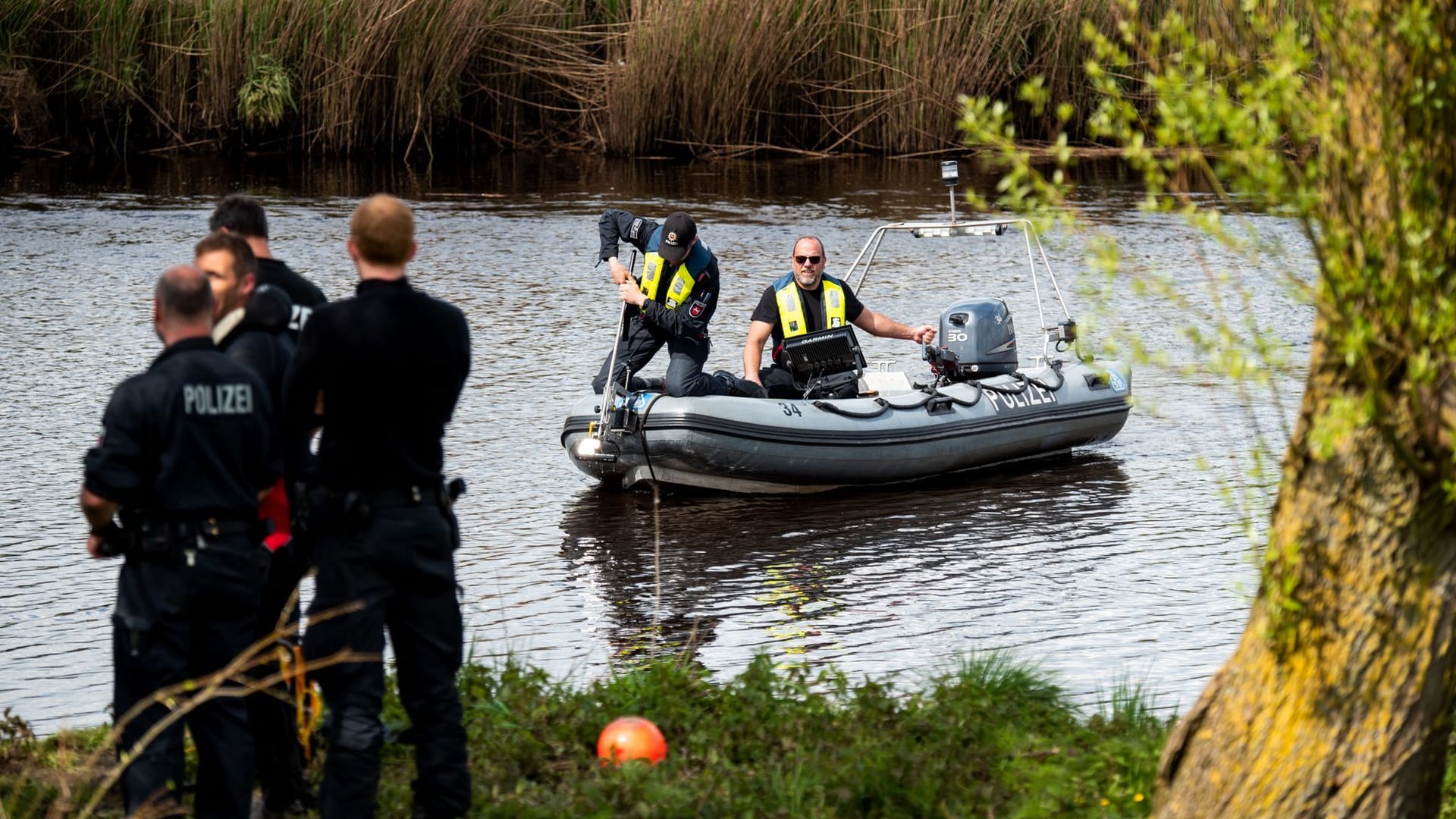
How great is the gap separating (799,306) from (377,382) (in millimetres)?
5666

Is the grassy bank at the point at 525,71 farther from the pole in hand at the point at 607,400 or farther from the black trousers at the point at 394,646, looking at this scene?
the black trousers at the point at 394,646

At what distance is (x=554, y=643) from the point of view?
6941 mm

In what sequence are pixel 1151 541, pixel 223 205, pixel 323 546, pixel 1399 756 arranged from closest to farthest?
pixel 1399 756 < pixel 323 546 < pixel 223 205 < pixel 1151 541

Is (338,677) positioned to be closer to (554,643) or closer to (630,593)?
(554,643)

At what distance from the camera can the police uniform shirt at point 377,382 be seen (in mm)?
3795

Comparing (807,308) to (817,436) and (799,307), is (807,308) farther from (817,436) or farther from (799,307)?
(817,436)

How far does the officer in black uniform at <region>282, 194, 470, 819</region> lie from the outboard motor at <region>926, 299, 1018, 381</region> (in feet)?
21.2

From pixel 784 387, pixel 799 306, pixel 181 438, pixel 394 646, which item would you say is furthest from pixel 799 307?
pixel 181 438

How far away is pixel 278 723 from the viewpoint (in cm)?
429

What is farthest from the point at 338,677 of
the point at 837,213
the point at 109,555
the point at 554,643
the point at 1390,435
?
the point at 837,213

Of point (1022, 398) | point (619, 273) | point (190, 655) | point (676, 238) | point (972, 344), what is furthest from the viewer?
point (972, 344)

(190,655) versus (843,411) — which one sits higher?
(190,655)

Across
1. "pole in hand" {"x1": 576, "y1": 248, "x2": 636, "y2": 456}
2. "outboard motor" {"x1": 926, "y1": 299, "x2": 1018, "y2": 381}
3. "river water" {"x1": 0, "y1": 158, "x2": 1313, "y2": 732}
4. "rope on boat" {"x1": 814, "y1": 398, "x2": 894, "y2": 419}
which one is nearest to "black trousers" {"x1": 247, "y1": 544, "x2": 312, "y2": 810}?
"river water" {"x1": 0, "y1": 158, "x2": 1313, "y2": 732}

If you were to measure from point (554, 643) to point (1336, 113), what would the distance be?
174 inches
